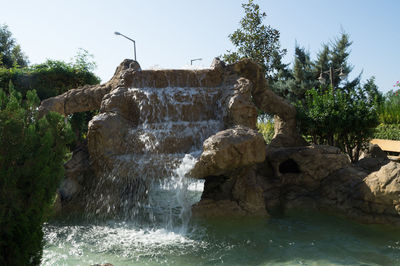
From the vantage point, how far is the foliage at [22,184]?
2.63m

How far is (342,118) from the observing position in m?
8.67

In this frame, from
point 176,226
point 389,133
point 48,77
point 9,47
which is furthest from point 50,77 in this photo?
point 9,47

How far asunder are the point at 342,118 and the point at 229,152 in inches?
194

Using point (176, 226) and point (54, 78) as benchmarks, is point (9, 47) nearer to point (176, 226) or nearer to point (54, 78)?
point (54, 78)

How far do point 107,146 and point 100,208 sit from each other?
1.38m

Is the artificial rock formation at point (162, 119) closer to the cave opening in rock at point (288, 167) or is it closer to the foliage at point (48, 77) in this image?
the cave opening in rock at point (288, 167)

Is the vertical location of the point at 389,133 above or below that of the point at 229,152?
above

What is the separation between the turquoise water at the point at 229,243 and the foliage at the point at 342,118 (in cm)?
342

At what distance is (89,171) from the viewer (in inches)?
286

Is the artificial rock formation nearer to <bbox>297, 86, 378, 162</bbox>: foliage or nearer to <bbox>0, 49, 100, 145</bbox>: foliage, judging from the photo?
<bbox>297, 86, 378, 162</bbox>: foliage

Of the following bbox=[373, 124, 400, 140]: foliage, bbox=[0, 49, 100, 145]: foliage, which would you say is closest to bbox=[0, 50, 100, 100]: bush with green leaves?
bbox=[0, 49, 100, 145]: foliage

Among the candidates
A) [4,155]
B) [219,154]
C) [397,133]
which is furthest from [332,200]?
[397,133]

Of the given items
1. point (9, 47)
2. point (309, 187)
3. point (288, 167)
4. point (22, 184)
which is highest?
point (9, 47)

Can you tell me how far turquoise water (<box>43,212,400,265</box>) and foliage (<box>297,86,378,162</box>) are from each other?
3.42 meters
